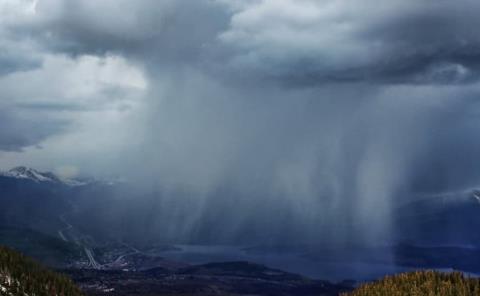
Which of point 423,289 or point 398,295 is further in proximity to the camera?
point 423,289

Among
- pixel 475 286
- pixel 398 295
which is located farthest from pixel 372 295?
pixel 475 286

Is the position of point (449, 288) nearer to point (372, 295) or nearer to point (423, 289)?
point (423, 289)

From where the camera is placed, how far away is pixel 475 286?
190125mm

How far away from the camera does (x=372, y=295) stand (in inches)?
7697

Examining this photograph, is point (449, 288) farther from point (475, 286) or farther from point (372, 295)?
point (372, 295)

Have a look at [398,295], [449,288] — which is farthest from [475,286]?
[398,295]

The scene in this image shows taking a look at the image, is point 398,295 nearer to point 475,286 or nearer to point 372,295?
point 372,295

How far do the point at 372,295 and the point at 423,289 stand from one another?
1844cm

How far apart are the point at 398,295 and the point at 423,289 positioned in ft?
63.7

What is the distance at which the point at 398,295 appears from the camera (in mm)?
182875

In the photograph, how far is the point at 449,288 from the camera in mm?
189750

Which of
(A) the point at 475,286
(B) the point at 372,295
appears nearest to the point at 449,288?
(A) the point at 475,286

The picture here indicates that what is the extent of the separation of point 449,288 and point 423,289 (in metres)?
10.1

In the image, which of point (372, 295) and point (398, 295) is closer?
point (398, 295)
